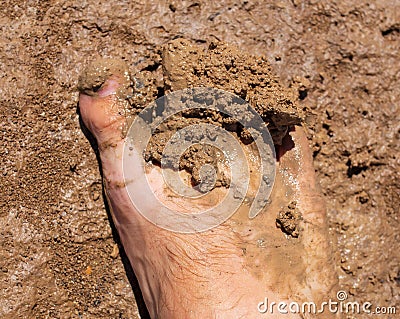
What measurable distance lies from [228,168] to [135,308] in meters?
0.72

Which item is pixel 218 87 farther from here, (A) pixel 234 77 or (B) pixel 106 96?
(B) pixel 106 96

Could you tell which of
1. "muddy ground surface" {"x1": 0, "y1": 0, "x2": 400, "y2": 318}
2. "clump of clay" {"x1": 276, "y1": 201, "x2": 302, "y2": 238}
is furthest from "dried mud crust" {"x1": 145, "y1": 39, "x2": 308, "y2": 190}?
"clump of clay" {"x1": 276, "y1": 201, "x2": 302, "y2": 238}

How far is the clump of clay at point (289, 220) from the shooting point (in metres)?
2.25

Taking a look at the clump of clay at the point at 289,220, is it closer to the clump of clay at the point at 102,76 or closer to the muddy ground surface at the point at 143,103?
the muddy ground surface at the point at 143,103

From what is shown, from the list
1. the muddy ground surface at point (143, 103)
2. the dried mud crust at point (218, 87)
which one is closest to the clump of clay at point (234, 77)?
the dried mud crust at point (218, 87)

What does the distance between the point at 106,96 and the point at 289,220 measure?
0.88 meters

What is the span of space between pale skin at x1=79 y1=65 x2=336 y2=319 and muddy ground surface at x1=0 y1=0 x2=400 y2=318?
0.13 m

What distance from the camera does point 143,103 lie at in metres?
2.26

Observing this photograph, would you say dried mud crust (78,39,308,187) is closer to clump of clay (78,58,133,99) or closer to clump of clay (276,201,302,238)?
clump of clay (78,58,133,99)

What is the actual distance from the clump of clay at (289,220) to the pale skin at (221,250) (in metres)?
0.02

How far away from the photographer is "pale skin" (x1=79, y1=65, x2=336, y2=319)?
2.15m

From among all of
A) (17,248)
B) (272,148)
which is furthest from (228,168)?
(17,248)

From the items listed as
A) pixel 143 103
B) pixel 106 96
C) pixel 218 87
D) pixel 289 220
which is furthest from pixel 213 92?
pixel 289 220

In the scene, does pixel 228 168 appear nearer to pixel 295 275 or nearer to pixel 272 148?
pixel 272 148
